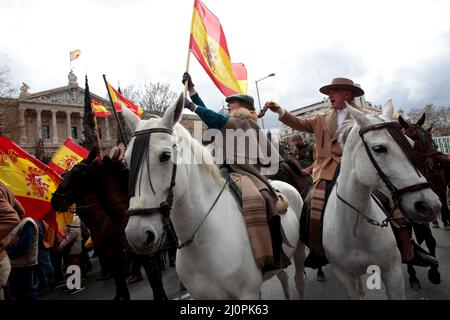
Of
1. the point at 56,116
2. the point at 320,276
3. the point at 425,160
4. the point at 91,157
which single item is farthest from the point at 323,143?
the point at 56,116

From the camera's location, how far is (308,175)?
19.4ft

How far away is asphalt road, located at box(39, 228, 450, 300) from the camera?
4.61 m

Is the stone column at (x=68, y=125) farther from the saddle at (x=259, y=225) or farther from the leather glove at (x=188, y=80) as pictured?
the saddle at (x=259, y=225)

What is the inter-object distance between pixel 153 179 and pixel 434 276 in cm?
495

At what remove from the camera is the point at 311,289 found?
5344 mm

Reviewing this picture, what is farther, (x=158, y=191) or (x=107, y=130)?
(x=107, y=130)

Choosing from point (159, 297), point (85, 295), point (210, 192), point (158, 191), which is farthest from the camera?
point (85, 295)

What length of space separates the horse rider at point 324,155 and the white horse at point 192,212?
1.17 meters

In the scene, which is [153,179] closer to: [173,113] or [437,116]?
[173,113]
